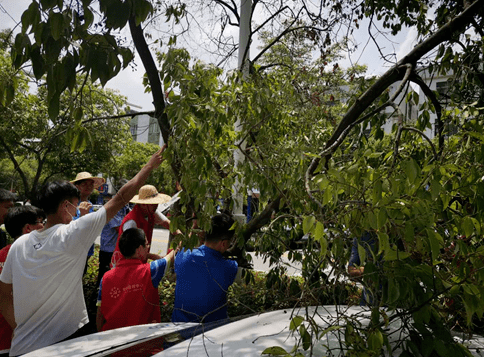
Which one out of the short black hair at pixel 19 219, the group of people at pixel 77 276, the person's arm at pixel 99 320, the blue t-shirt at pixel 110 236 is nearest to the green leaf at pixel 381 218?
the group of people at pixel 77 276

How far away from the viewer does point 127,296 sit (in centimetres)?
304

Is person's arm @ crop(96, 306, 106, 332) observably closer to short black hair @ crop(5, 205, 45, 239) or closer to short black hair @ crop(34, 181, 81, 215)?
short black hair @ crop(34, 181, 81, 215)

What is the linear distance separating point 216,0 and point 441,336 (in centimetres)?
566

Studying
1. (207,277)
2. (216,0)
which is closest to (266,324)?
(207,277)

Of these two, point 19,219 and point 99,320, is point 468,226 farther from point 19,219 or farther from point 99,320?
point 19,219

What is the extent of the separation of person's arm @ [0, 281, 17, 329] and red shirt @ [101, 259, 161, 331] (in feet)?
1.99

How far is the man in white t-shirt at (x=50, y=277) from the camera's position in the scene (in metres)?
2.43

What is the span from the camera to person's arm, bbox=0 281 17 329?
2623 mm

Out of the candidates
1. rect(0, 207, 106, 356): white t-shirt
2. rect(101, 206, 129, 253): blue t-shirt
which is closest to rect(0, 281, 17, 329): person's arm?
rect(0, 207, 106, 356): white t-shirt

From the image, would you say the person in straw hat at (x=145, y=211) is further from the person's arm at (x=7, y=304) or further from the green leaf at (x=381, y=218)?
the green leaf at (x=381, y=218)

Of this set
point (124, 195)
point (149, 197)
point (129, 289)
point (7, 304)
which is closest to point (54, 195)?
point (124, 195)

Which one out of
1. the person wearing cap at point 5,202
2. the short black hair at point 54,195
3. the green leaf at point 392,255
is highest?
the person wearing cap at point 5,202

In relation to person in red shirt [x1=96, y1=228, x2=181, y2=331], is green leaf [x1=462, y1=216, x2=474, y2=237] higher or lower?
higher

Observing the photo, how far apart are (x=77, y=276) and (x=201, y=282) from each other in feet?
2.64
